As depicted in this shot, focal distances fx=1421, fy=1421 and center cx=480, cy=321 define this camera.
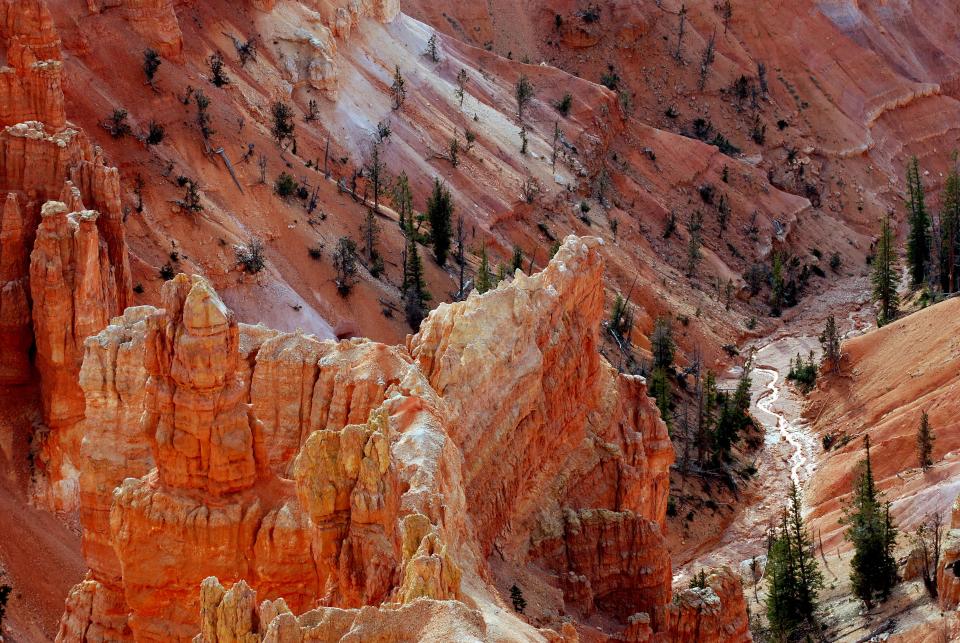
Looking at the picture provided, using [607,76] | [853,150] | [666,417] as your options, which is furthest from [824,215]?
[666,417]

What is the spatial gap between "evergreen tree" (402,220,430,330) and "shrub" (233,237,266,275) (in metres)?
7.71

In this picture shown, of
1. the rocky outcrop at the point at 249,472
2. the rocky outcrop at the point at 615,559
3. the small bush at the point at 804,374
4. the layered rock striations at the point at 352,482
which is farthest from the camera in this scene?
the small bush at the point at 804,374

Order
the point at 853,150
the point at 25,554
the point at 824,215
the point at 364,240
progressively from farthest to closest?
the point at 853,150 < the point at 824,215 < the point at 364,240 < the point at 25,554

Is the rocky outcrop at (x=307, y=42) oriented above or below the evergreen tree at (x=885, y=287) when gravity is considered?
above

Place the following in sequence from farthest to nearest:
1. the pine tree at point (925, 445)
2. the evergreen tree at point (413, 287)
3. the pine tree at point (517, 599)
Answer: the evergreen tree at point (413, 287) → the pine tree at point (925, 445) → the pine tree at point (517, 599)

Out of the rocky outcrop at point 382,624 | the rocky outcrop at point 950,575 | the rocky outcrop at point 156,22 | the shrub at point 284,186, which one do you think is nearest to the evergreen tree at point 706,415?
the shrub at point 284,186

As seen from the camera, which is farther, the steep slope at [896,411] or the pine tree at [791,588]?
the steep slope at [896,411]

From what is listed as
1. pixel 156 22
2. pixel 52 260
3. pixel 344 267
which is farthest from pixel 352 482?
pixel 156 22

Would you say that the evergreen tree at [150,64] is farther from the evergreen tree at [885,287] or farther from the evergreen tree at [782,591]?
the evergreen tree at [885,287]

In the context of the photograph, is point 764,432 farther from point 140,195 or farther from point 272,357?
point 272,357

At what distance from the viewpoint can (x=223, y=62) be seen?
77.4 m

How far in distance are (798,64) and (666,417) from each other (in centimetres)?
6996

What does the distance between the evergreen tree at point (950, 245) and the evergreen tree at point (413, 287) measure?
34762mm

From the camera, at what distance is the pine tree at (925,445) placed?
5653 cm
